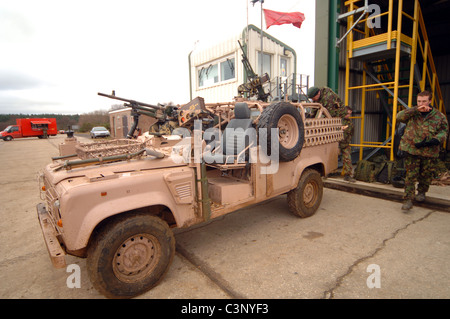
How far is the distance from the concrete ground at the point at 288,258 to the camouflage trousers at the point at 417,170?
0.42 meters

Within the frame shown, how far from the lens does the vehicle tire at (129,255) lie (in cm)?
228

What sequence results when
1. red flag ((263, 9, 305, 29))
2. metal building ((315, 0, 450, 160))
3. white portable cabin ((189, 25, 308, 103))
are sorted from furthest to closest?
1. white portable cabin ((189, 25, 308, 103))
2. red flag ((263, 9, 305, 29))
3. metal building ((315, 0, 450, 160))

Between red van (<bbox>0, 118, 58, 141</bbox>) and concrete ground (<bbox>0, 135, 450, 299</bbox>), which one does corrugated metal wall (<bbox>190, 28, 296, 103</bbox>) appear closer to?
concrete ground (<bbox>0, 135, 450, 299</bbox>)

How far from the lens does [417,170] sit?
4.42 meters

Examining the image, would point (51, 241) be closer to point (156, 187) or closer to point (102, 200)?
point (102, 200)

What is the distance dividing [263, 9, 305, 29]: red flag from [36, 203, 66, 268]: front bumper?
9.49 m

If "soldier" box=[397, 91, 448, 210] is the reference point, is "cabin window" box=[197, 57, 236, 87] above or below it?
above

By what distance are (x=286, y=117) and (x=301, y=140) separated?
40cm

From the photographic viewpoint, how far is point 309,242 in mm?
3461

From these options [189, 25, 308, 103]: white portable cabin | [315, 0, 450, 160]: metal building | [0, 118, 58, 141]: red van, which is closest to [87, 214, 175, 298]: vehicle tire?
[315, 0, 450, 160]: metal building

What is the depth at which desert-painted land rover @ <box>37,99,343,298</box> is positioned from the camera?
89.3 inches

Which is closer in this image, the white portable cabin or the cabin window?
the white portable cabin

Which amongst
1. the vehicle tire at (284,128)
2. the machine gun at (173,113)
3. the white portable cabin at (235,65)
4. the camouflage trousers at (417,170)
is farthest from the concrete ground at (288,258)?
the white portable cabin at (235,65)
